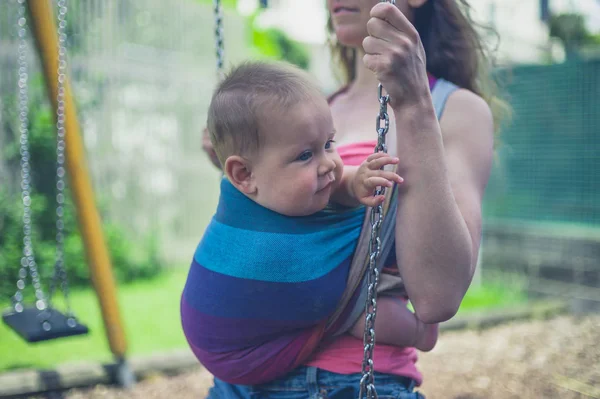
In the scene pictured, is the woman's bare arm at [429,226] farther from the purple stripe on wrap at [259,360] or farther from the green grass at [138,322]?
the green grass at [138,322]

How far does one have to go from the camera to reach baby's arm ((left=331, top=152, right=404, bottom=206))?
1139mm

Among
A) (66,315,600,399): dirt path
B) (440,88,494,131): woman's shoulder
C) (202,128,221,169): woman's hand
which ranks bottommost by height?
Result: (66,315,600,399): dirt path

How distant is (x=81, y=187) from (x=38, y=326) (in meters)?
0.94

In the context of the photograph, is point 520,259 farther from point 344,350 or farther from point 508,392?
point 344,350

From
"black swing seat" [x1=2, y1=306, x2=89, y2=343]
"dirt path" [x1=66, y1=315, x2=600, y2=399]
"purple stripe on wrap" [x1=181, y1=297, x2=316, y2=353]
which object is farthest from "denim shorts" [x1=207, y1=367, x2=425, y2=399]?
"dirt path" [x1=66, y1=315, x2=600, y2=399]

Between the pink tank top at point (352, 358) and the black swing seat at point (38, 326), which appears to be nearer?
the pink tank top at point (352, 358)

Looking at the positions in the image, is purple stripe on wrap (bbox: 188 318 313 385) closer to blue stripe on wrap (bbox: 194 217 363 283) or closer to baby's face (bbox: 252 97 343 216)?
blue stripe on wrap (bbox: 194 217 363 283)

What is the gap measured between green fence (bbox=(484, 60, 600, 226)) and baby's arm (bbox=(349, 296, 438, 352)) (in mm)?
4410

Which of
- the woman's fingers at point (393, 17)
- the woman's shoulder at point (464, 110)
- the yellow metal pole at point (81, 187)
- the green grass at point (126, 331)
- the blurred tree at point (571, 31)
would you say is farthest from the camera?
the blurred tree at point (571, 31)

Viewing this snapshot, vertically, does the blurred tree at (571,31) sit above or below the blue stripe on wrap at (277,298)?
above

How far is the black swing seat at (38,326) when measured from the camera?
2527 mm

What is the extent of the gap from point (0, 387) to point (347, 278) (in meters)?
2.69

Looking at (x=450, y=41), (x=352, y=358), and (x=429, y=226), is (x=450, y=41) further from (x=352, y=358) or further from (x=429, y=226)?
(x=352, y=358)

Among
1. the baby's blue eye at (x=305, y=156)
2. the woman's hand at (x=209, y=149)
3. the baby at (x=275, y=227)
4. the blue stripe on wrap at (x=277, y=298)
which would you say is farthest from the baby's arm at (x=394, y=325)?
the woman's hand at (x=209, y=149)
